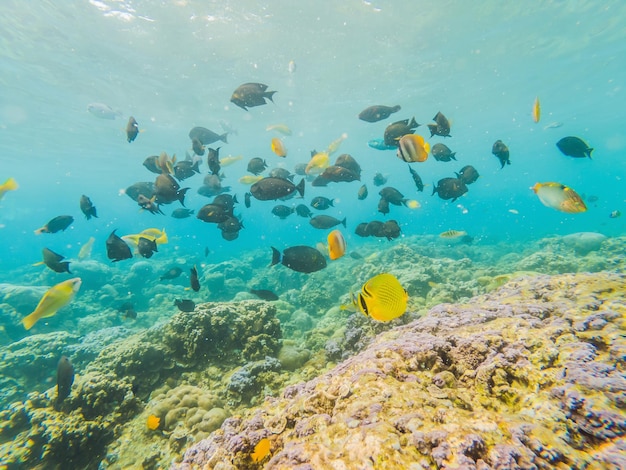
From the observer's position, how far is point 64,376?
13.7ft

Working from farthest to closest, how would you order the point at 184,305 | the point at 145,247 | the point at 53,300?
1. the point at 184,305
2. the point at 145,247
3. the point at 53,300

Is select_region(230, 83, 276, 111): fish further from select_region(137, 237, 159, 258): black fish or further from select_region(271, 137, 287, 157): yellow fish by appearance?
select_region(137, 237, 159, 258): black fish

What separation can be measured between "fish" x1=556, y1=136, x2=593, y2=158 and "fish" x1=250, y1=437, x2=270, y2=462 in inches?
245

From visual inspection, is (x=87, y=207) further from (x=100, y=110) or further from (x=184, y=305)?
(x=100, y=110)

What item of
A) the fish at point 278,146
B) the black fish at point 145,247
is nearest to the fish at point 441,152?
the fish at point 278,146

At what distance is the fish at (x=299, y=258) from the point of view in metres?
Result: 4.20

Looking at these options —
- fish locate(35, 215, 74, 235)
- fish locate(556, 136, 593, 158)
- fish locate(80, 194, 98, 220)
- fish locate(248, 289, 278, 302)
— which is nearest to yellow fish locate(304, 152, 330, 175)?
fish locate(248, 289, 278, 302)

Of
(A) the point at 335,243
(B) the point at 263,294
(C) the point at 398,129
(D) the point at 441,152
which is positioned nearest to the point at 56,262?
(B) the point at 263,294

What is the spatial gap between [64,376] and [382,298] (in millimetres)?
4757

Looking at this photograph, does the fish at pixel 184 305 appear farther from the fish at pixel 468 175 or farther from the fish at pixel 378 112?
the fish at pixel 468 175

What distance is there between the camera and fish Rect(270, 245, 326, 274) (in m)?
4.20

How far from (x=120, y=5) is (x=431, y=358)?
20.2 meters

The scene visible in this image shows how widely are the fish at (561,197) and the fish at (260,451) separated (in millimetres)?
4819

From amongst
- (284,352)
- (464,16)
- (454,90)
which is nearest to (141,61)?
(464,16)
